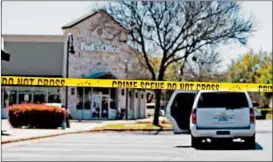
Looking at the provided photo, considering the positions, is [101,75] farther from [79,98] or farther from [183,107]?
[183,107]

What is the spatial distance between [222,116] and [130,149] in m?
1.95

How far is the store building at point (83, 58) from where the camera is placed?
5.28 m

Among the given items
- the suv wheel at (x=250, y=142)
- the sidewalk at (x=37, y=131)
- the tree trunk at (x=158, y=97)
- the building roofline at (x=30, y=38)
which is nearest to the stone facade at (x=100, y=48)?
the building roofline at (x=30, y=38)

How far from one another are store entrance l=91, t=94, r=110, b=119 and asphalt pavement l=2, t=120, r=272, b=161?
28cm

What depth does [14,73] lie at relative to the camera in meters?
5.21

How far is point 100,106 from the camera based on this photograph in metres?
6.86

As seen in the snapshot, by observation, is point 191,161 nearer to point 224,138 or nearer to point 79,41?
point 224,138

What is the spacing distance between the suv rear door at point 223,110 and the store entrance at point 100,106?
4.18ft

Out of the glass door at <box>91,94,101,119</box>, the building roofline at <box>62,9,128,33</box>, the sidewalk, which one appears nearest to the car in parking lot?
the building roofline at <box>62,9,128,33</box>

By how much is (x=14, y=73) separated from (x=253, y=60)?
6.94 feet

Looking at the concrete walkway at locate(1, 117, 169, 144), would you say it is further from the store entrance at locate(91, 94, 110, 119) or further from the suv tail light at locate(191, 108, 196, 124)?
the suv tail light at locate(191, 108, 196, 124)

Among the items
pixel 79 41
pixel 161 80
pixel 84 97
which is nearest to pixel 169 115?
pixel 161 80

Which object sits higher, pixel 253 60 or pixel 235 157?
pixel 253 60

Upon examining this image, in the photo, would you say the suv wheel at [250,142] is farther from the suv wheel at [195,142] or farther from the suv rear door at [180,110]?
the suv rear door at [180,110]
